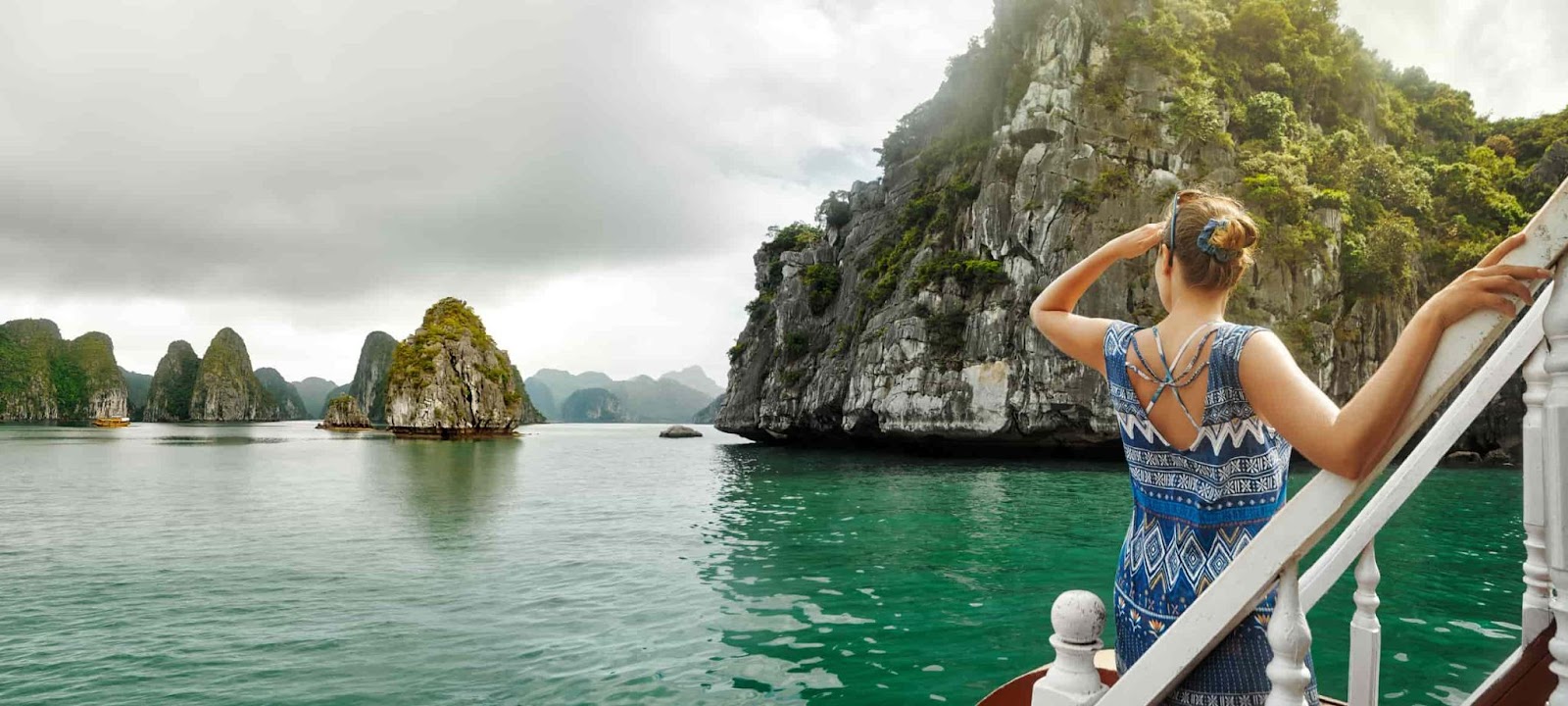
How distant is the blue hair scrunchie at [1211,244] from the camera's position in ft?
5.84

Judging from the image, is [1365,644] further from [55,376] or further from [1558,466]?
[55,376]

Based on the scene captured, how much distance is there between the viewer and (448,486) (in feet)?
84.1

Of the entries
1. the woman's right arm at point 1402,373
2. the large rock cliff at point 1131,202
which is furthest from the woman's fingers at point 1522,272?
the large rock cliff at point 1131,202

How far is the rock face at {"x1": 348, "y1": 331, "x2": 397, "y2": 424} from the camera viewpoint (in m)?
151

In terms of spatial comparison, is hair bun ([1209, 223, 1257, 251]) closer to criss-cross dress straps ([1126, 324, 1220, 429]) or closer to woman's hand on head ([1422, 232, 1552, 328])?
criss-cross dress straps ([1126, 324, 1220, 429])

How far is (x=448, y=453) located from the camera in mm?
45969

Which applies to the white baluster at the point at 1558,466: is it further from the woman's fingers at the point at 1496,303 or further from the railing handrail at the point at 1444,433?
the railing handrail at the point at 1444,433

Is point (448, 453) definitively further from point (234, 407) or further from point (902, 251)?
point (234, 407)

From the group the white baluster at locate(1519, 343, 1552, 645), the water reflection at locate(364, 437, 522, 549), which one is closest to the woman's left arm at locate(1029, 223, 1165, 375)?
the white baluster at locate(1519, 343, 1552, 645)

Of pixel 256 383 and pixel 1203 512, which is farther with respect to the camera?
pixel 256 383

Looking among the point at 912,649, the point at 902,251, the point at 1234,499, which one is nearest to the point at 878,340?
the point at 902,251

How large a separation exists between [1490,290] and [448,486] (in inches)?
1093

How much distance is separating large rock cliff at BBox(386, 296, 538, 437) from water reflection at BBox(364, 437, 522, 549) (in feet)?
91.7

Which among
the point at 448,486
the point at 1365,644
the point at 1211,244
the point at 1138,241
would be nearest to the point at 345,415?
the point at 448,486
